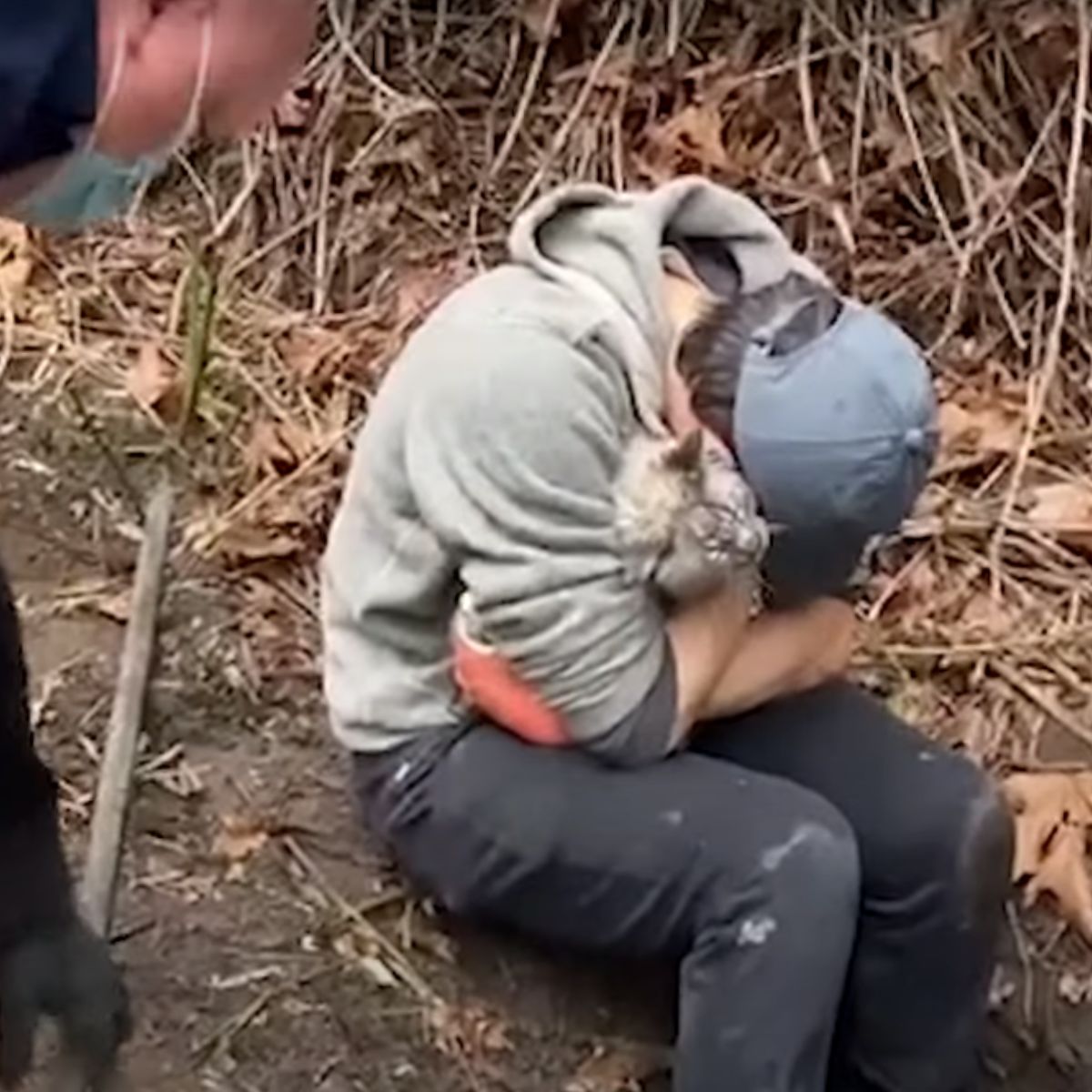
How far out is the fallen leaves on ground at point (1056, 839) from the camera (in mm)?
3793

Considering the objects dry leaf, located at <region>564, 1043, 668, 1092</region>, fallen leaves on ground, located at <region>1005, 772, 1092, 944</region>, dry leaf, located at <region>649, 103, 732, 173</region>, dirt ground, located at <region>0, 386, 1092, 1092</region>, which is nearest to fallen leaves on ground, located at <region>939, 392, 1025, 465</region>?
dry leaf, located at <region>649, 103, 732, 173</region>

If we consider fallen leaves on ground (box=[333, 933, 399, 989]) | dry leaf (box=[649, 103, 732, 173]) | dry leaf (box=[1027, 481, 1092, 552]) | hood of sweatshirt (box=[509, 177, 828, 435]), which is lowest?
dry leaf (box=[1027, 481, 1092, 552])

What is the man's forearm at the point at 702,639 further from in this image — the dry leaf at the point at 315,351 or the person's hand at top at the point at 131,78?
the dry leaf at the point at 315,351

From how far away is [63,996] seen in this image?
9.57ft

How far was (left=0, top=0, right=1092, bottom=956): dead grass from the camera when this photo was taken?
14.6 ft

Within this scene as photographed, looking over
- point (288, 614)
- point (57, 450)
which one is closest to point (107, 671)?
point (288, 614)

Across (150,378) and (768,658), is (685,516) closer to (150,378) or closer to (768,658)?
(768,658)

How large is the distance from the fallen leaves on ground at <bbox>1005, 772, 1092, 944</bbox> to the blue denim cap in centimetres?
56

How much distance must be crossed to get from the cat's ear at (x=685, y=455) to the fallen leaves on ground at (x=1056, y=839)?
67 cm

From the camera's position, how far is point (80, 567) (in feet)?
14.1

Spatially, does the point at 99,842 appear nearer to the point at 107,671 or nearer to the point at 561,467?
the point at 107,671

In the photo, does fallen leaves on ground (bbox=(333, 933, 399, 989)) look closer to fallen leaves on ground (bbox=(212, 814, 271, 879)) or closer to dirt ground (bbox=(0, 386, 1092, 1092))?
dirt ground (bbox=(0, 386, 1092, 1092))

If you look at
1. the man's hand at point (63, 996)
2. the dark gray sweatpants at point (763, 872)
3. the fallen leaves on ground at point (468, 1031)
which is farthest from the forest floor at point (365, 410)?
the man's hand at point (63, 996)

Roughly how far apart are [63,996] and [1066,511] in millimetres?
1896
